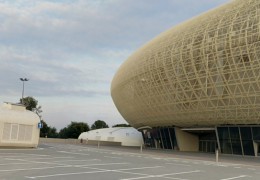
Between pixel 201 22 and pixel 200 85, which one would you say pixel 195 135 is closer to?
pixel 200 85

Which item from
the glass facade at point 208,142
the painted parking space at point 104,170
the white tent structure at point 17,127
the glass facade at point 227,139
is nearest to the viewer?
the painted parking space at point 104,170

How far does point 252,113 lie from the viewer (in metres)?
38.8

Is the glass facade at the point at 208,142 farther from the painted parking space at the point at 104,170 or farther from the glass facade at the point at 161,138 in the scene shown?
the painted parking space at the point at 104,170

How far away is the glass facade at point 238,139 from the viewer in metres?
41.8

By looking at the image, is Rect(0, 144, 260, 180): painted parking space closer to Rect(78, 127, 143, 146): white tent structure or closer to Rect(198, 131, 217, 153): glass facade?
Rect(198, 131, 217, 153): glass facade

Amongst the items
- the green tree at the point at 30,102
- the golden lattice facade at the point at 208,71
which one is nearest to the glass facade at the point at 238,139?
the golden lattice facade at the point at 208,71

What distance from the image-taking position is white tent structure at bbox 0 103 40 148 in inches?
1373

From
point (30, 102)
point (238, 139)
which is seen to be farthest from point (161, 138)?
point (30, 102)

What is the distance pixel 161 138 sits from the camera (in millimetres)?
57562

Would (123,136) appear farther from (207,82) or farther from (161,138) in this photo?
(207,82)

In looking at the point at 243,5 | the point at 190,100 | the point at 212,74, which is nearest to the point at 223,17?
the point at 243,5

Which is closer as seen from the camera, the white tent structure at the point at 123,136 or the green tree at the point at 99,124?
the white tent structure at the point at 123,136

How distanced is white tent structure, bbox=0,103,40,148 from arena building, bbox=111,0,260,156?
682 inches

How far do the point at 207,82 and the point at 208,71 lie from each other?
1.32m
